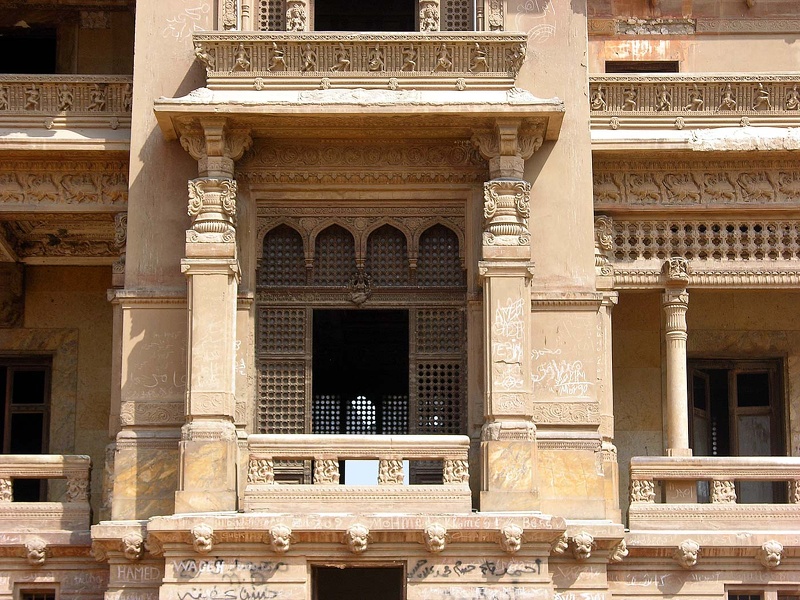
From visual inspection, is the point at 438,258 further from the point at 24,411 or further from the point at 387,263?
the point at 24,411

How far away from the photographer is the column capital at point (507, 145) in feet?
53.6

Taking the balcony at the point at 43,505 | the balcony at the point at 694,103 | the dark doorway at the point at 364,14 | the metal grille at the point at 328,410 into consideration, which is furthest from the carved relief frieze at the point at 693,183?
the balcony at the point at 43,505

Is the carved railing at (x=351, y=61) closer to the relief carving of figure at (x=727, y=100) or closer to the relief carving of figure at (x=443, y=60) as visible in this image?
the relief carving of figure at (x=443, y=60)

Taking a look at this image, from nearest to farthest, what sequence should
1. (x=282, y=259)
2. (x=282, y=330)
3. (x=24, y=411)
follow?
(x=282, y=330), (x=282, y=259), (x=24, y=411)

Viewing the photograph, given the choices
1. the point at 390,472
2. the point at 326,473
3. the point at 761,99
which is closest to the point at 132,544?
the point at 326,473

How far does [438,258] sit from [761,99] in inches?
175

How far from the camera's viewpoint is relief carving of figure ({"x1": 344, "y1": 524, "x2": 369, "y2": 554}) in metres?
15.1

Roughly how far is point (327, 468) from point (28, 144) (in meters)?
5.37

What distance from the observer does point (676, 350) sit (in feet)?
57.4

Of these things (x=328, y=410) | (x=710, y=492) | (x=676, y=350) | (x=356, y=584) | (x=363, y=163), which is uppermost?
(x=363, y=163)

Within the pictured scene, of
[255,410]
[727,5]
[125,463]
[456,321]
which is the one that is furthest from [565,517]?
[727,5]

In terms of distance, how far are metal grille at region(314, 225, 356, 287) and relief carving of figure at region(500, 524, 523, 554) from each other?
3.81 metres

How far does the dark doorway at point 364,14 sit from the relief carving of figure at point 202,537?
8210 millimetres

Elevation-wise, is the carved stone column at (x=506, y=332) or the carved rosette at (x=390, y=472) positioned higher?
the carved stone column at (x=506, y=332)
